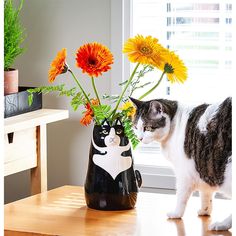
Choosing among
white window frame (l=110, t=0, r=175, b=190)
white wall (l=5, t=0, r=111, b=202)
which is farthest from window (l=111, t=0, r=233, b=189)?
white wall (l=5, t=0, r=111, b=202)

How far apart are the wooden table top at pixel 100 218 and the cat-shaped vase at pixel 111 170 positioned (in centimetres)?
4

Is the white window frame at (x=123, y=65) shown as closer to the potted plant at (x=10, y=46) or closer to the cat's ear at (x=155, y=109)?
the potted plant at (x=10, y=46)

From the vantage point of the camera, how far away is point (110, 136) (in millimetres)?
1795

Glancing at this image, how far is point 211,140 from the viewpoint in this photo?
1.63 metres

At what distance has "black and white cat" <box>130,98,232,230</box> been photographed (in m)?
1.61

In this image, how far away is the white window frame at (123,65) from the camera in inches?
98.5

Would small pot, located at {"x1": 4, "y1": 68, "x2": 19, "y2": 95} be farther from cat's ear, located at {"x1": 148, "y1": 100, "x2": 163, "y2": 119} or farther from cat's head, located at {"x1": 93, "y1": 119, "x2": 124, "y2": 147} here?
cat's ear, located at {"x1": 148, "y1": 100, "x2": 163, "y2": 119}

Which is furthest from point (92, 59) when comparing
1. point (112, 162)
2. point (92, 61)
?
point (112, 162)

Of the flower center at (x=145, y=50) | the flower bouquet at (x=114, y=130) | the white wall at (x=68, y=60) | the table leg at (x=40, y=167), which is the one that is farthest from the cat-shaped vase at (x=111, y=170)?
the white wall at (x=68, y=60)

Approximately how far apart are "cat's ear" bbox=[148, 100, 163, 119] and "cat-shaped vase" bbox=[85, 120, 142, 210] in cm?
11

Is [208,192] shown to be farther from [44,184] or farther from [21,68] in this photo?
[21,68]

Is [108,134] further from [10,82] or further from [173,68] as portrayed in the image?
[10,82]

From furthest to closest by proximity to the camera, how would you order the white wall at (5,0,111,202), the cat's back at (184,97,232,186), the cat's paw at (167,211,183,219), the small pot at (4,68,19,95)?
the white wall at (5,0,111,202) → the small pot at (4,68,19,95) → the cat's paw at (167,211,183,219) → the cat's back at (184,97,232,186)

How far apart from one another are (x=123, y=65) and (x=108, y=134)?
0.78 meters
